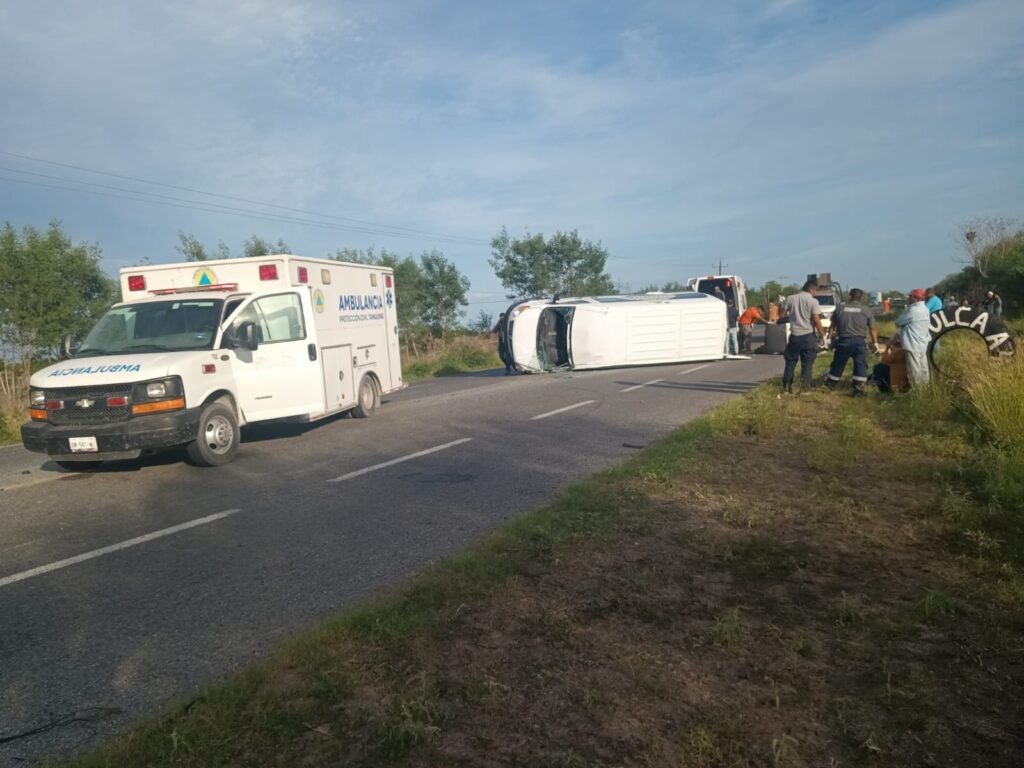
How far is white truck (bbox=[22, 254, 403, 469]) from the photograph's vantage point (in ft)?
27.5

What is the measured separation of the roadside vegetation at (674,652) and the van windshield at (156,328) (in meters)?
5.75

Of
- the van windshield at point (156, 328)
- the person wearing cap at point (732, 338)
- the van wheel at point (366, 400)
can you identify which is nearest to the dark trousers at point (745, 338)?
the person wearing cap at point (732, 338)

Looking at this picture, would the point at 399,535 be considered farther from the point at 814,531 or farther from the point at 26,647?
the point at 814,531

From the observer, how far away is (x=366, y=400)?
13305 millimetres

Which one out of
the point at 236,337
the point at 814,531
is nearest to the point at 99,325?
the point at 236,337

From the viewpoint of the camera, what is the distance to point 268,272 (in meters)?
11.0

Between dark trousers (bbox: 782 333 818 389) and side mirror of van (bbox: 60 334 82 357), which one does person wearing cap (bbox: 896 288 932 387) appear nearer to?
dark trousers (bbox: 782 333 818 389)

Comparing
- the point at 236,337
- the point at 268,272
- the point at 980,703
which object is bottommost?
the point at 980,703

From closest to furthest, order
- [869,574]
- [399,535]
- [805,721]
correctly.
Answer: [805,721] < [869,574] < [399,535]

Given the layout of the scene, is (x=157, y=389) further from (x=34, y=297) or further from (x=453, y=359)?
(x=453, y=359)

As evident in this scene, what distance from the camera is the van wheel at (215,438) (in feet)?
29.3

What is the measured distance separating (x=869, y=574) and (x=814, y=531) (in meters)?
0.83

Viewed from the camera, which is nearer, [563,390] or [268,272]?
[268,272]

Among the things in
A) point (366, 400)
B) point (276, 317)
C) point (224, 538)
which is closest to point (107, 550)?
point (224, 538)
